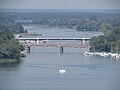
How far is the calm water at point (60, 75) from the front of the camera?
612 inches

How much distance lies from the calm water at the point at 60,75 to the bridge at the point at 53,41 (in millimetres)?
2496

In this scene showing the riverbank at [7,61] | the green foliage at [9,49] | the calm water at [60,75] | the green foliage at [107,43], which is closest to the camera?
the calm water at [60,75]

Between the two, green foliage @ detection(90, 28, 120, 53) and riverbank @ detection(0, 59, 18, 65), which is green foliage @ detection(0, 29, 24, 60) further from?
green foliage @ detection(90, 28, 120, 53)

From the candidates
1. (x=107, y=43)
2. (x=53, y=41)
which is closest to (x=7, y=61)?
(x=107, y=43)

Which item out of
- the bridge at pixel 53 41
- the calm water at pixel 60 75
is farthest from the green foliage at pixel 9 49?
the bridge at pixel 53 41

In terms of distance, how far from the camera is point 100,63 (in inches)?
790

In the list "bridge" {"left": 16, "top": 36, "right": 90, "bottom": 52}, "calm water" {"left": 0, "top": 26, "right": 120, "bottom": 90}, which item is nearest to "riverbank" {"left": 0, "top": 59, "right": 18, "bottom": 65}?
"calm water" {"left": 0, "top": 26, "right": 120, "bottom": 90}

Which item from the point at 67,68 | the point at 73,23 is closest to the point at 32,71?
the point at 67,68

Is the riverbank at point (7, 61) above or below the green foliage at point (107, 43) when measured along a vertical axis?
above

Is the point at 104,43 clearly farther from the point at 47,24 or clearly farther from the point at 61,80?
the point at 47,24

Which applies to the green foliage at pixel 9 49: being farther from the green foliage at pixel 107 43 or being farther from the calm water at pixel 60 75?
the green foliage at pixel 107 43

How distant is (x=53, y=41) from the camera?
27844mm

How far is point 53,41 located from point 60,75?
10.4 metres

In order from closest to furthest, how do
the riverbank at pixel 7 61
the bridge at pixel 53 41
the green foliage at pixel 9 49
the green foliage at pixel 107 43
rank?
the riverbank at pixel 7 61 → the green foliage at pixel 9 49 → the green foliage at pixel 107 43 → the bridge at pixel 53 41
